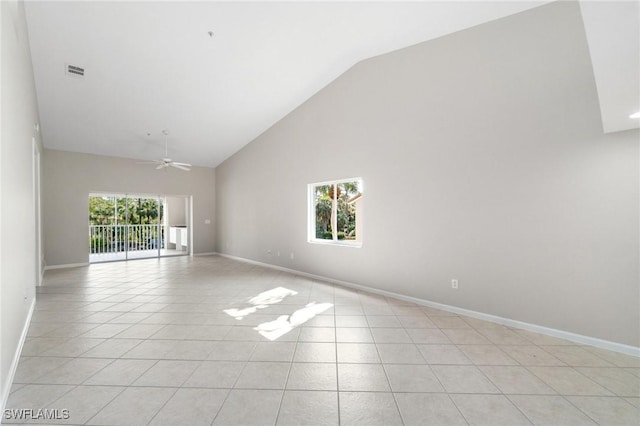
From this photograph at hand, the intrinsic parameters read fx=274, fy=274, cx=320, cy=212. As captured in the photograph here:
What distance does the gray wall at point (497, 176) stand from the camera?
106 inches

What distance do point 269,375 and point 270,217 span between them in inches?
186

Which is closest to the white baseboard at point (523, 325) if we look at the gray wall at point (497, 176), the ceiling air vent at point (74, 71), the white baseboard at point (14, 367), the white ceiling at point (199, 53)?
the gray wall at point (497, 176)

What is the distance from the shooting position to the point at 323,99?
536cm

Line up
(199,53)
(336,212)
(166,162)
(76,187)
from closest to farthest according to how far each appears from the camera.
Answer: (199,53) < (336,212) < (166,162) < (76,187)

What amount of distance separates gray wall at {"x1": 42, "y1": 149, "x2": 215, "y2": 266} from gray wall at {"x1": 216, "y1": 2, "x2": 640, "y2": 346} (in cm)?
576

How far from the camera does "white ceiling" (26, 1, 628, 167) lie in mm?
3309

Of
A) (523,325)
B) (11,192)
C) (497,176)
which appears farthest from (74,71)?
(523,325)

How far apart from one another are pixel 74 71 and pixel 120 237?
536cm

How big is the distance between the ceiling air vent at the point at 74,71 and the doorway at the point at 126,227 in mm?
4177

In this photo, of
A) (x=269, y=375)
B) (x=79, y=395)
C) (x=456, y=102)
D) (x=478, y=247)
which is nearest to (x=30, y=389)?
(x=79, y=395)

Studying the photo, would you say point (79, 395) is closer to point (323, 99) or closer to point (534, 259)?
point (534, 259)

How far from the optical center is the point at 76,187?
6.79 metres

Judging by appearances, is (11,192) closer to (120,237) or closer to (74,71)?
(74,71)

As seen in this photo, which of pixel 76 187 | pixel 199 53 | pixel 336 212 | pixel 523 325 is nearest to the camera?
pixel 523 325
